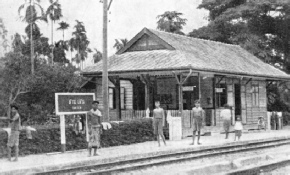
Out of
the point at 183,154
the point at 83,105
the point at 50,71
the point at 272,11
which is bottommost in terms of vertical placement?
the point at 183,154

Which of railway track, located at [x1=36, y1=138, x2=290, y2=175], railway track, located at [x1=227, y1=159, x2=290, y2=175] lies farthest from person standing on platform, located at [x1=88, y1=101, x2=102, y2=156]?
railway track, located at [x1=227, y1=159, x2=290, y2=175]

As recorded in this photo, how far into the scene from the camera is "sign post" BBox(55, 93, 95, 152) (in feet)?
51.2

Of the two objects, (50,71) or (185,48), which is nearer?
(185,48)

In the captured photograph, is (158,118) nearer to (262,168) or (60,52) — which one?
(262,168)

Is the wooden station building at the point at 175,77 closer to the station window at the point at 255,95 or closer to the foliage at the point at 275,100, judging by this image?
the station window at the point at 255,95

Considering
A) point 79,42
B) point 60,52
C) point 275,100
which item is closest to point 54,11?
point 60,52

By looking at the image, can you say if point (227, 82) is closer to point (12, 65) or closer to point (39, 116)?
point (39, 116)

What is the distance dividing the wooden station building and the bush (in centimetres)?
216

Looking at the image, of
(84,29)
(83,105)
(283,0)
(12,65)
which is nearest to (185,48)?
(83,105)

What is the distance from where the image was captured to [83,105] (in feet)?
54.2

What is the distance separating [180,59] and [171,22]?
40.1 meters

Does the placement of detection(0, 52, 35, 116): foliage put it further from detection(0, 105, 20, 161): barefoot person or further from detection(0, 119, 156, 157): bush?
detection(0, 105, 20, 161): barefoot person

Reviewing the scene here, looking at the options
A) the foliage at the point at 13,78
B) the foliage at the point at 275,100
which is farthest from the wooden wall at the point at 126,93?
the foliage at the point at 275,100

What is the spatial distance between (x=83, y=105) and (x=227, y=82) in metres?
11.9
